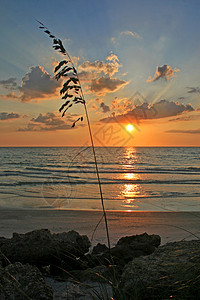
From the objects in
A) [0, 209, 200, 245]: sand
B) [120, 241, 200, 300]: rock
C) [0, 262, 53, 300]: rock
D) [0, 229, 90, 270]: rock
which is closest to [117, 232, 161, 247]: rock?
[0, 229, 90, 270]: rock

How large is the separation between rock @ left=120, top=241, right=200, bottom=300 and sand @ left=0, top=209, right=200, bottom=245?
282 centimetres

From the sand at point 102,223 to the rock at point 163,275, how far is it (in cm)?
282

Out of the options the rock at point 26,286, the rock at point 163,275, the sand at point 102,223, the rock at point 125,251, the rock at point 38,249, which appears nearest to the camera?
the rock at point 163,275

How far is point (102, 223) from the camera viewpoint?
281 inches

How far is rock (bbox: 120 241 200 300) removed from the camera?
7.07 feet

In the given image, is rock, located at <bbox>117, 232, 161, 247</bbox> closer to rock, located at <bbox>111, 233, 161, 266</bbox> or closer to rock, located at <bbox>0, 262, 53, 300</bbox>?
rock, located at <bbox>111, 233, 161, 266</bbox>

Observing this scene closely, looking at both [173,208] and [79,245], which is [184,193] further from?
→ [79,245]

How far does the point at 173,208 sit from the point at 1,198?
7.55m

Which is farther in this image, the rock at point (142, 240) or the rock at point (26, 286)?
the rock at point (142, 240)

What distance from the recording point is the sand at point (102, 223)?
633 centimetres

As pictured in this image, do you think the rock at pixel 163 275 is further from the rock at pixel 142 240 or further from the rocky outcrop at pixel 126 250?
the rock at pixel 142 240

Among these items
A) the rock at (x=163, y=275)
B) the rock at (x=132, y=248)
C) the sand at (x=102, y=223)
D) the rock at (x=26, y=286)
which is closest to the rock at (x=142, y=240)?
the rock at (x=132, y=248)

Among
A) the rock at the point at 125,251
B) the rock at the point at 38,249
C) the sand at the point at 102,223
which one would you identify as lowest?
the sand at the point at 102,223

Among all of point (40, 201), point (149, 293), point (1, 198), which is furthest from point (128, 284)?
point (1, 198)
